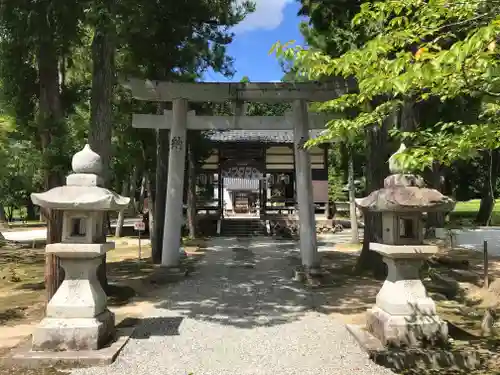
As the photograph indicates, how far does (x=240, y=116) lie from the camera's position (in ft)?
35.8

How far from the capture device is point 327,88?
407 inches

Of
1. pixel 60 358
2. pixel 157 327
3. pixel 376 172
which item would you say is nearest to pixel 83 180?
pixel 60 358

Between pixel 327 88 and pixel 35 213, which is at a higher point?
pixel 327 88

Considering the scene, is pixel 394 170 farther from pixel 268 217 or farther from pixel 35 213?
pixel 35 213

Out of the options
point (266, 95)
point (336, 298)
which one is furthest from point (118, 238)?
point (336, 298)

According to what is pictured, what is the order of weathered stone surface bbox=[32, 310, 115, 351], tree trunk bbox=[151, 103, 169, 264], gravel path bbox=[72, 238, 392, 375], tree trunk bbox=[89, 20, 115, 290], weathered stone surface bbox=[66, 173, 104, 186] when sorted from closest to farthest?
gravel path bbox=[72, 238, 392, 375], weathered stone surface bbox=[32, 310, 115, 351], weathered stone surface bbox=[66, 173, 104, 186], tree trunk bbox=[89, 20, 115, 290], tree trunk bbox=[151, 103, 169, 264]

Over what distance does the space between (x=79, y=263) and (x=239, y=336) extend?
232cm

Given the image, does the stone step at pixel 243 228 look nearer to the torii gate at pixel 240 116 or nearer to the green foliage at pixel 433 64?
the torii gate at pixel 240 116

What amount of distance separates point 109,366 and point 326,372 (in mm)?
2381

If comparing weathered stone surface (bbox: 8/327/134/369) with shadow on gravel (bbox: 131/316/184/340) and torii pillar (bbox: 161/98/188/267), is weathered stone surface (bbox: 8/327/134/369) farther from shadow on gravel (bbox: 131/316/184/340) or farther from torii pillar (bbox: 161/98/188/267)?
torii pillar (bbox: 161/98/188/267)

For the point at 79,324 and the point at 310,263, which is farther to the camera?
the point at 310,263

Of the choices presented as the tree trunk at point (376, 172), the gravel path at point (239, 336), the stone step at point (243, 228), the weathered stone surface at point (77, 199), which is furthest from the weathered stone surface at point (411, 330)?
the stone step at point (243, 228)

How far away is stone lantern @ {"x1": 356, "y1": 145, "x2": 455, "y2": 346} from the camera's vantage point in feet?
17.3

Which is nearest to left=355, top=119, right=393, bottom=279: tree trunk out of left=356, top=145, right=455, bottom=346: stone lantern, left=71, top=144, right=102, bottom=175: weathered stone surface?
left=356, top=145, right=455, bottom=346: stone lantern
